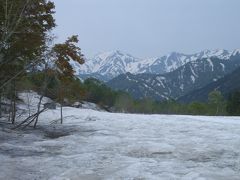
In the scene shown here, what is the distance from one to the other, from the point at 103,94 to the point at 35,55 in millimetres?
74121

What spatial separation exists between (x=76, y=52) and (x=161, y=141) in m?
6.46

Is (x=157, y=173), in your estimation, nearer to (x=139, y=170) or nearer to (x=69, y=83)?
(x=139, y=170)

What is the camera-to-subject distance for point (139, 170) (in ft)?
31.7

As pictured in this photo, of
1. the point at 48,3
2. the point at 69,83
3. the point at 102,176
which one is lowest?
the point at 102,176

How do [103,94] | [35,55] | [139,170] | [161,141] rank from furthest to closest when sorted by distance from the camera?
[103,94]
[35,55]
[161,141]
[139,170]

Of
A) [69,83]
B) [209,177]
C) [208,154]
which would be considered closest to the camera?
[209,177]

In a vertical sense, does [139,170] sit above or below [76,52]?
below

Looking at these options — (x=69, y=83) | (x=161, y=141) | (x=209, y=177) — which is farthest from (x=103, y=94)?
(x=209, y=177)

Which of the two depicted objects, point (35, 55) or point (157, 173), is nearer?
point (157, 173)

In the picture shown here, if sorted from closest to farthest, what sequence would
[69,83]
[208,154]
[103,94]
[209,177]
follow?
[209,177]
[208,154]
[69,83]
[103,94]

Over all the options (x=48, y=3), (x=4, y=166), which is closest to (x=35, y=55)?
(x=48, y=3)

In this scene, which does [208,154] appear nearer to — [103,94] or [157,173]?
[157,173]

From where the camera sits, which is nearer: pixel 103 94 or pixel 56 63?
pixel 56 63

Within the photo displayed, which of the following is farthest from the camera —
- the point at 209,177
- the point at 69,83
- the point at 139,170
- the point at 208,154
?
the point at 69,83
